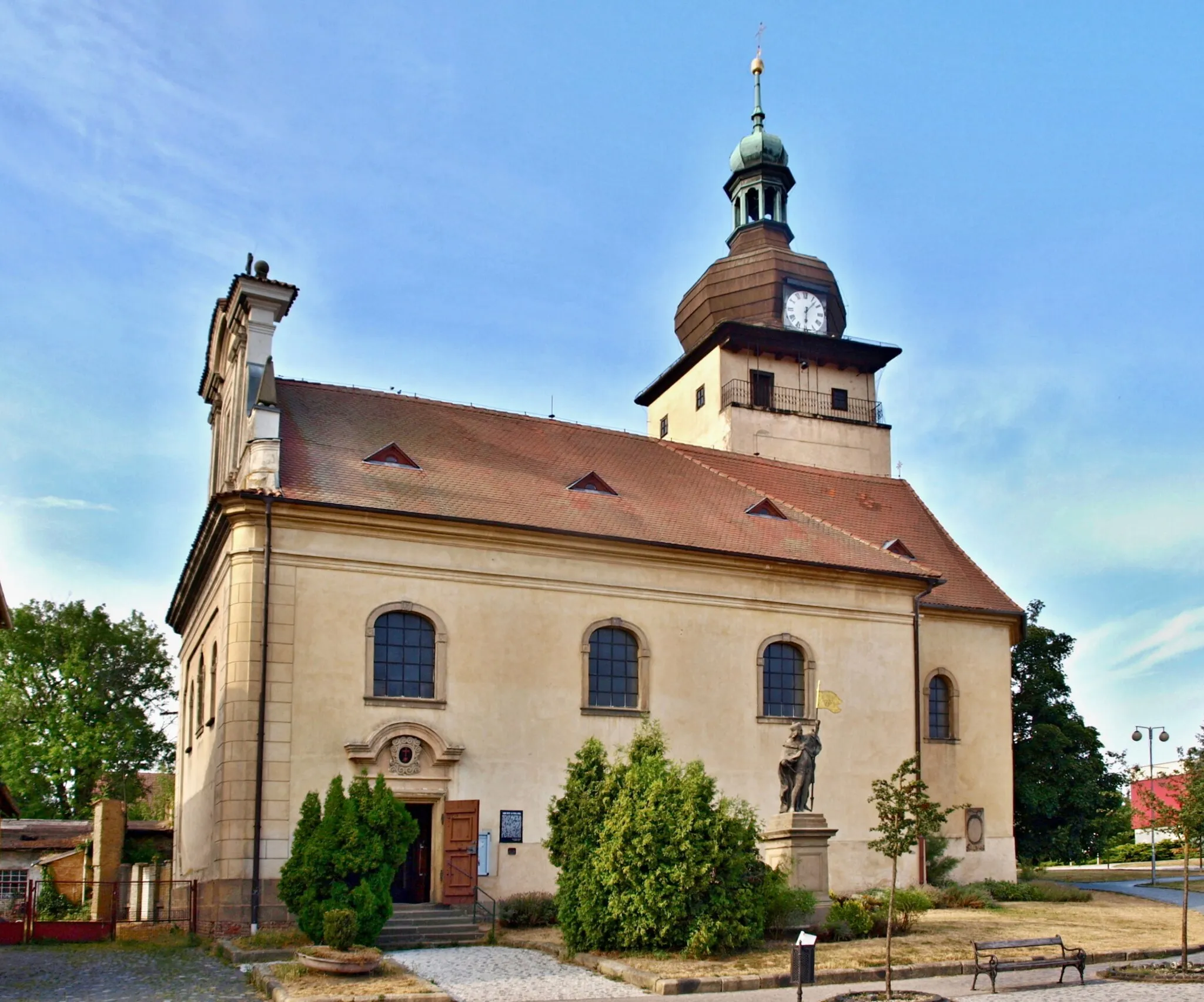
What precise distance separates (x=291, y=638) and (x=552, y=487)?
716 centimetres

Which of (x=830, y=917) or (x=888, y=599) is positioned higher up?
(x=888, y=599)

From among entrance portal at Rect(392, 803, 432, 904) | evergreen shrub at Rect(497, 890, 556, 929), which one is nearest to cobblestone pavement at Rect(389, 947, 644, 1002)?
evergreen shrub at Rect(497, 890, 556, 929)

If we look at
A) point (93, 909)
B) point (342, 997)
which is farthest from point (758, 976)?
point (93, 909)

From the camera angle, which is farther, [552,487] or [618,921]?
[552,487]

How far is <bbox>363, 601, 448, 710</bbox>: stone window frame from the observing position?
23656 mm

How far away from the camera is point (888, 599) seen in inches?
1155

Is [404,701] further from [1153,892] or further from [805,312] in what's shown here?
[805,312]

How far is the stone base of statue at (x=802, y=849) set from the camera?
2114 cm

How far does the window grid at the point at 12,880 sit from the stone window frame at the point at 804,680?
26.5m

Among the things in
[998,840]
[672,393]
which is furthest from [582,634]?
[672,393]

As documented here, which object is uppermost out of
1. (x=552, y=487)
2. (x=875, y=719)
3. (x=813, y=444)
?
(x=813, y=444)

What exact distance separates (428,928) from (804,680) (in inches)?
415

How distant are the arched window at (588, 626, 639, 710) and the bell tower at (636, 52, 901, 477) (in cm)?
1422

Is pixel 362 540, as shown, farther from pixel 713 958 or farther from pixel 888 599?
pixel 888 599
